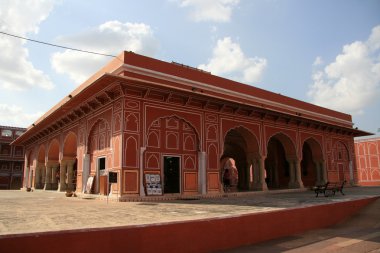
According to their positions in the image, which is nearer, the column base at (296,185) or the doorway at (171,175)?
the doorway at (171,175)

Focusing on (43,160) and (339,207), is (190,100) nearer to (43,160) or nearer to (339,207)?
(339,207)

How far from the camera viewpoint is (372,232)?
316 inches

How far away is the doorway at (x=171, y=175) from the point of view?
12.8 m

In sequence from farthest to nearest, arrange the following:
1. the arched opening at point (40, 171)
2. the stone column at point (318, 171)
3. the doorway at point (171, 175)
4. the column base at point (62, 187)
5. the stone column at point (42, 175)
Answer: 1. the stone column at point (42, 175)
2. the arched opening at point (40, 171)
3. the stone column at point (318, 171)
4. the column base at point (62, 187)
5. the doorway at point (171, 175)

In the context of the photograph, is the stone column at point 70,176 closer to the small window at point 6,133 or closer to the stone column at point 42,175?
the stone column at point 42,175

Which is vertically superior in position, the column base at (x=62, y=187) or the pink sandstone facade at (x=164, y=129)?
the pink sandstone facade at (x=164, y=129)

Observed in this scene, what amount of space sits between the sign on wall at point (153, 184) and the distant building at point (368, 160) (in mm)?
26913

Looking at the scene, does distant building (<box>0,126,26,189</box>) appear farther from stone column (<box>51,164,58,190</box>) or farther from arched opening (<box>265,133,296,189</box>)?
arched opening (<box>265,133,296,189</box>)

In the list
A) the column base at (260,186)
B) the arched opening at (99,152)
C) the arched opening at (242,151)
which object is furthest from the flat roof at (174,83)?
the column base at (260,186)

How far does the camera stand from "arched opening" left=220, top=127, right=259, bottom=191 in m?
16.8

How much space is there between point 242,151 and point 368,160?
1776cm

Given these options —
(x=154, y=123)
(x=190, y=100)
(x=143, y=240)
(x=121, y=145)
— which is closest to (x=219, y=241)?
(x=143, y=240)

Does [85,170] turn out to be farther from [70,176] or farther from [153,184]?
[70,176]

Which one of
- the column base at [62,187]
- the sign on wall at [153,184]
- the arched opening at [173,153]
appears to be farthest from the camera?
the column base at [62,187]
